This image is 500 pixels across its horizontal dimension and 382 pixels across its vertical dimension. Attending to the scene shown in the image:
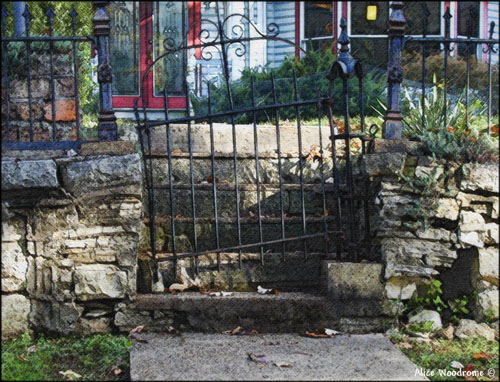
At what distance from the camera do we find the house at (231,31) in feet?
35.4

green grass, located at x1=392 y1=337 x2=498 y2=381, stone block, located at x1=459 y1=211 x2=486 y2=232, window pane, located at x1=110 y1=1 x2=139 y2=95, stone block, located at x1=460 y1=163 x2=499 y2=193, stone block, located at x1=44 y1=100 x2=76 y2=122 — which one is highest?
window pane, located at x1=110 y1=1 x2=139 y2=95

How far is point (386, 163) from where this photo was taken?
14.4 ft

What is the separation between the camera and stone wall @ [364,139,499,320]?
431 cm

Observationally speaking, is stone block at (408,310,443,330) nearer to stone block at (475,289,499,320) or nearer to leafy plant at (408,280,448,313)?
leafy plant at (408,280,448,313)

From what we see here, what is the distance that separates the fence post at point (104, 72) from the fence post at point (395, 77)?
1879mm

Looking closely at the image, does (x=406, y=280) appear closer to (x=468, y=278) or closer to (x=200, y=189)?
(x=468, y=278)

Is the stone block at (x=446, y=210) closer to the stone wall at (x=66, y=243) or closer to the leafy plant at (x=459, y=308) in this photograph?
the leafy plant at (x=459, y=308)

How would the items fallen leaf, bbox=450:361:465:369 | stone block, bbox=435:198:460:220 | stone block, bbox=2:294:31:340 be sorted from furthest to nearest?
stone block, bbox=435:198:460:220, stone block, bbox=2:294:31:340, fallen leaf, bbox=450:361:465:369

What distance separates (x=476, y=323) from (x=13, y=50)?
355cm

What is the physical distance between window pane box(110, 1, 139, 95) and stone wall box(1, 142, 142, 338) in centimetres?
686

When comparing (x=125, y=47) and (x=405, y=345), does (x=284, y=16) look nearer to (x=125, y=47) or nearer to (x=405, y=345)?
(x=125, y=47)

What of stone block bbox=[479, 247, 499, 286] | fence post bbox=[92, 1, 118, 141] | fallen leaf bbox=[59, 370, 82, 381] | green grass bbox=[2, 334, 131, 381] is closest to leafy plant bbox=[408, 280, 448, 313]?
stone block bbox=[479, 247, 499, 286]

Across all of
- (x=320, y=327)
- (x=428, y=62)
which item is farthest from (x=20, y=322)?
(x=428, y=62)

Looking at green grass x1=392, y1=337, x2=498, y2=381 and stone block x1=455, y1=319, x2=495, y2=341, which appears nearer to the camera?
green grass x1=392, y1=337, x2=498, y2=381
